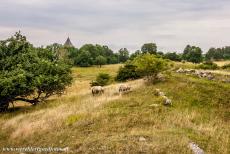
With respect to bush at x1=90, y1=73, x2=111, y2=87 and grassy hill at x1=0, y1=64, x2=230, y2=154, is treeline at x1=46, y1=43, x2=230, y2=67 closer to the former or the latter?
bush at x1=90, y1=73, x2=111, y2=87

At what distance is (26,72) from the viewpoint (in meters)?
35.8

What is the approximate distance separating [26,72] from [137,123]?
16.3m

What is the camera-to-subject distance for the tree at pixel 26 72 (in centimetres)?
3388

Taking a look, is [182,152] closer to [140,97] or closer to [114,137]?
[114,137]

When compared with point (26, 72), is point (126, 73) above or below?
below

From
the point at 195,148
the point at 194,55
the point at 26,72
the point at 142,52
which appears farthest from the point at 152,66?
the point at 142,52

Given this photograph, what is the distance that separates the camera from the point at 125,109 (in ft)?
86.0

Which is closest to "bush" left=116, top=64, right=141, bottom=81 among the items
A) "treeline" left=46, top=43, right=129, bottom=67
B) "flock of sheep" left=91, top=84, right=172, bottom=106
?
"flock of sheep" left=91, top=84, right=172, bottom=106

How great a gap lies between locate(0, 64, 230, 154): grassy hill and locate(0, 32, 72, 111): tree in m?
2.62

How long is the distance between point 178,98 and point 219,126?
6.45m

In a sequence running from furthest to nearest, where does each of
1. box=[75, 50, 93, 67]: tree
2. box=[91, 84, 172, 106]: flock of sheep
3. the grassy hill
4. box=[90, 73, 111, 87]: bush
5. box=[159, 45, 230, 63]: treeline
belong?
1. box=[75, 50, 93, 67]: tree
2. box=[159, 45, 230, 63]: treeline
3. box=[90, 73, 111, 87]: bush
4. box=[91, 84, 172, 106]: flock of sheep
5. the grassy hill

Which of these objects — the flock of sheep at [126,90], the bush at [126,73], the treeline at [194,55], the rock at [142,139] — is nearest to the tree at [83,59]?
the treeline at [194,55]

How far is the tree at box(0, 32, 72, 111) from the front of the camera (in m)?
33.9

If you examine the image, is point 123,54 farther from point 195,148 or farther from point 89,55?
point 195,148
